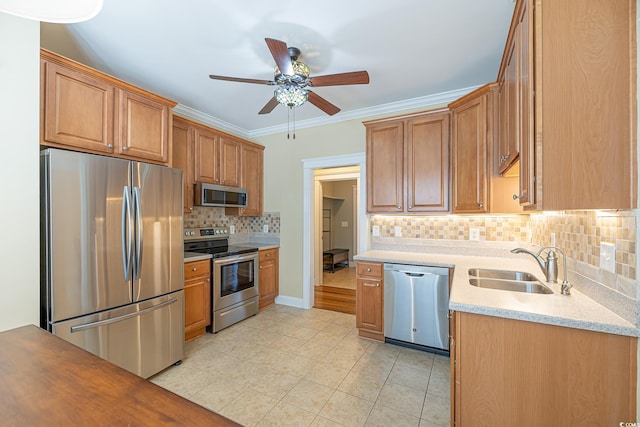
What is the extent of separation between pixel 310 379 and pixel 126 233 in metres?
1.81

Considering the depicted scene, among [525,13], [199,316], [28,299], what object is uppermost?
[525,13]

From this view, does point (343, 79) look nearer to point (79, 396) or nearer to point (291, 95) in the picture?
point (291, 95)

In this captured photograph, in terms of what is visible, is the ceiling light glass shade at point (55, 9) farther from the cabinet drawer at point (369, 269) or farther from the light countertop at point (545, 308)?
the cabinet drawer at point (369, 269)

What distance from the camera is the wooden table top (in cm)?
64

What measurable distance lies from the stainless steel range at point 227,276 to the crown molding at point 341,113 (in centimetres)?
147

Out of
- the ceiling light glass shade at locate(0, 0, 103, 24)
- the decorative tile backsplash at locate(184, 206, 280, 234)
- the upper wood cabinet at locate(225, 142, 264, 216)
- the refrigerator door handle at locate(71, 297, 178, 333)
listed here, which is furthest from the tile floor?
the ceiling light glass shade at locate(0, 0, 103, 24)

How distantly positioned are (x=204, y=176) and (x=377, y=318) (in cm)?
257

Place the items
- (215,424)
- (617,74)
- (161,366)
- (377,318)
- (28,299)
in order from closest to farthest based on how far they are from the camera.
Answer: (215,424)
(617,74)
(28,299)
(161,366)
(377,318)

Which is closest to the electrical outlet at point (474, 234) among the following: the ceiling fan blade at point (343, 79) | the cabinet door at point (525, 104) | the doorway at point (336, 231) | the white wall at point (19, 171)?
the cabinet door at point (525, 104)

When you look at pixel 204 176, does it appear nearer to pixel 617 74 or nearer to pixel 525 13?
pixel 525 13

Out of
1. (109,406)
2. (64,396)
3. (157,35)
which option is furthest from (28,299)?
(157,35)

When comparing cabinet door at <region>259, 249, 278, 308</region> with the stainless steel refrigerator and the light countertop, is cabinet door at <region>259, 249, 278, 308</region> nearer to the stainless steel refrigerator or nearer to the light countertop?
the stainless steel refrigerator

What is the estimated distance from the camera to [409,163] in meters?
2.97

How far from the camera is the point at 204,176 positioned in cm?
343
